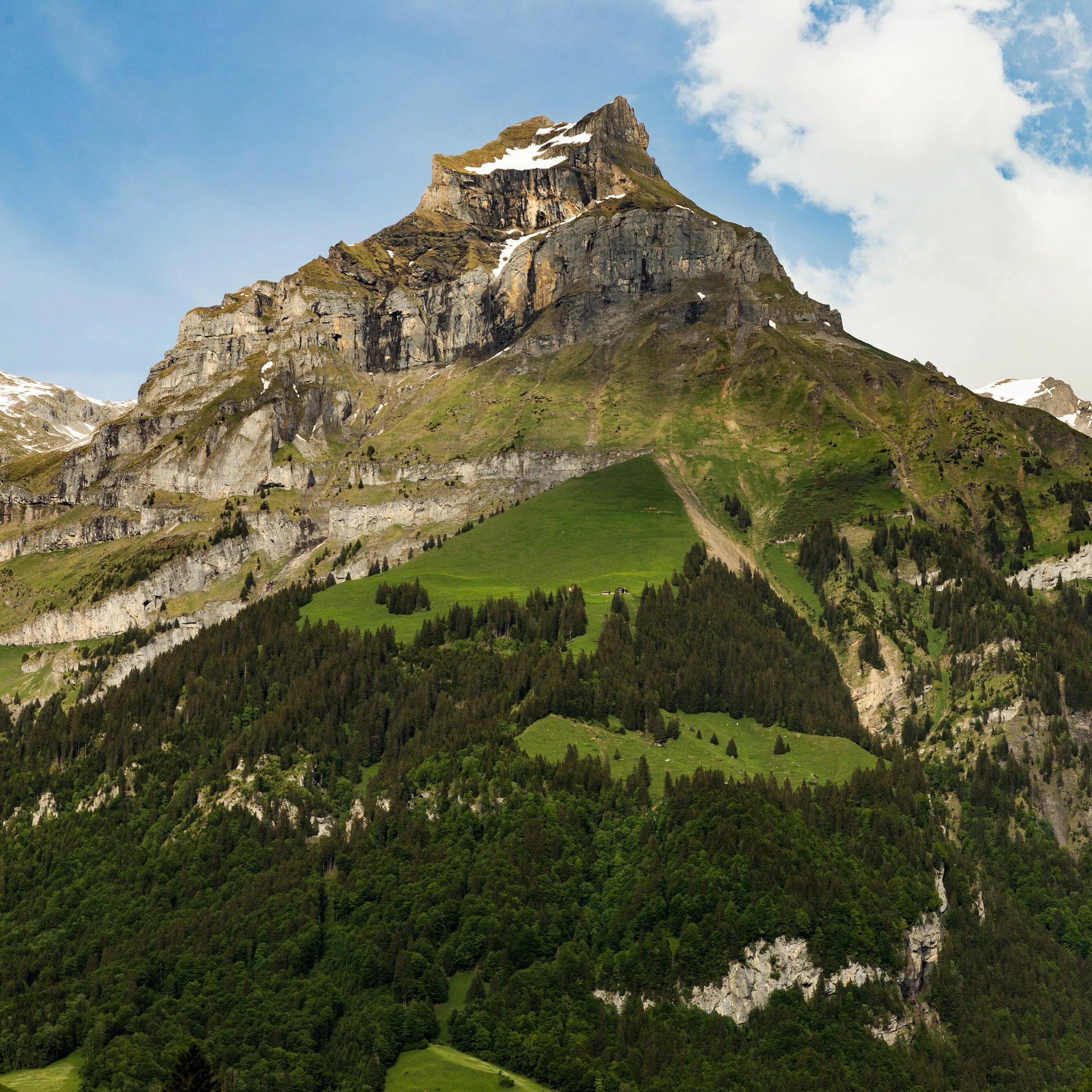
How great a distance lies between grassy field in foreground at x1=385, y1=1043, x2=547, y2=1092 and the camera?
137375 millimetres

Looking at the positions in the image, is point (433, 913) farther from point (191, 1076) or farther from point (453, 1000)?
point (191, 1076)

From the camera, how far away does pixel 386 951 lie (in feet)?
543

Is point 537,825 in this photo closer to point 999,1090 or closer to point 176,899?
point 176,899

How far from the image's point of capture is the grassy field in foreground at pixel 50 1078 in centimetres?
14412

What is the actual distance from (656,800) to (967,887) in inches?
2286

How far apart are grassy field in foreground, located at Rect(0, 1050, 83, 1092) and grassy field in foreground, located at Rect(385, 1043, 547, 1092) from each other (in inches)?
1610

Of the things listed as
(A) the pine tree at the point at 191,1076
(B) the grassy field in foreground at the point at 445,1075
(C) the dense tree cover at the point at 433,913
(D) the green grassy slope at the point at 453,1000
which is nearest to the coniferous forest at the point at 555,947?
(C) the dense tree cover at the point at 433,913

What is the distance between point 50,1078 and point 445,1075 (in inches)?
2069

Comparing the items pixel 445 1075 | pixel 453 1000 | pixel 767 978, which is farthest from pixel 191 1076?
pixel 767 978

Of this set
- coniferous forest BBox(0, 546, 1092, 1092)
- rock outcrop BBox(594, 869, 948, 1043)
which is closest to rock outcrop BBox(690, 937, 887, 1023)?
rock outcrop BBox(594, 869, 948, 1043)

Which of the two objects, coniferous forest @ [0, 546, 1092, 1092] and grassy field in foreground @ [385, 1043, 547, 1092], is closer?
grassy field in foreground @ [385, 1043, 547, 1092]

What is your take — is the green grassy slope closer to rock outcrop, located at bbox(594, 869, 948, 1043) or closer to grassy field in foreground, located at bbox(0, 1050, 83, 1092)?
rock outcrop, located at bbox(594, 869, 948, 1043)

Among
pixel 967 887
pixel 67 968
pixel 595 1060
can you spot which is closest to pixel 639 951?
pixel 595 1060

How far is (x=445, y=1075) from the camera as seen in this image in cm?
14050
